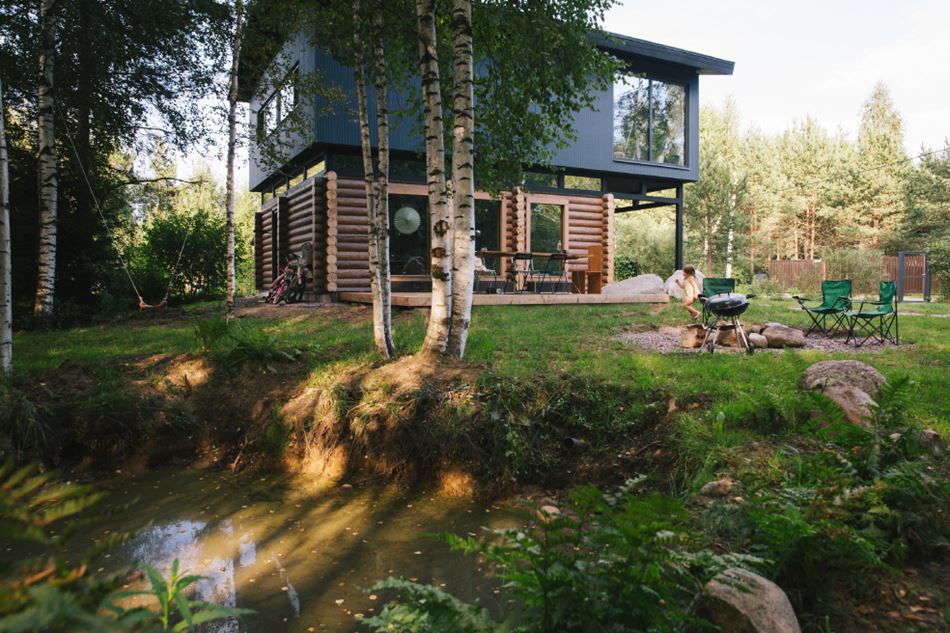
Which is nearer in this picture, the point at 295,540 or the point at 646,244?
the point at 295,540

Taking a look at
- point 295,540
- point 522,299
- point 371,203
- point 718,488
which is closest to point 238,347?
point 371,203

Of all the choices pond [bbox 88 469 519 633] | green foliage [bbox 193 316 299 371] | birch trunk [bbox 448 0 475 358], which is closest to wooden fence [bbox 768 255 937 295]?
birch trunk [bbox 448 0 475 358]

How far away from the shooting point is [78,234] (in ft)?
40.3

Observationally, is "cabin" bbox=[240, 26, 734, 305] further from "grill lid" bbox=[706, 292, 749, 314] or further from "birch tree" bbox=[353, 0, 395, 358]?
"grill lid" bbox=[706, 292, 749, 314]

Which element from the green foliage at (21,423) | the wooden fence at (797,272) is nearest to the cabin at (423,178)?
the green foliage at (21,423)

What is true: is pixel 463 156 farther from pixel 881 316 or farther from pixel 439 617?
pixel 881 316

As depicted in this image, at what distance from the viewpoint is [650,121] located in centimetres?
1722

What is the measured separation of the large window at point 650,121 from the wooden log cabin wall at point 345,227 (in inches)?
67.0

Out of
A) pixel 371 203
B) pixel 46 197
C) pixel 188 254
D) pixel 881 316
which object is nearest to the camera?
pixel 371 203

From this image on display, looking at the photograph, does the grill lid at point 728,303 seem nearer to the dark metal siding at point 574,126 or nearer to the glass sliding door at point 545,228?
the dark metal siding at point 574,126

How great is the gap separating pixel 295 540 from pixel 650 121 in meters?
15.9

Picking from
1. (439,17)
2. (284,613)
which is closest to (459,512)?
(284,613)

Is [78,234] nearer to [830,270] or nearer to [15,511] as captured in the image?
[15,511]

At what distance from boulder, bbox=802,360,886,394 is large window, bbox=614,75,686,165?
12.1m
